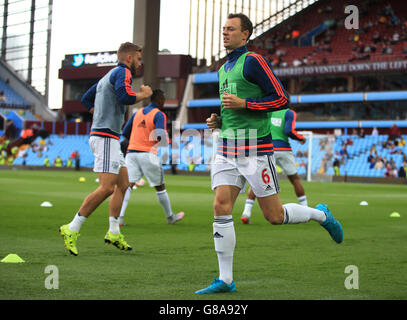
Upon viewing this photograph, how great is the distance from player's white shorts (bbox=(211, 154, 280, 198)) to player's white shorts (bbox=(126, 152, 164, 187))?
465 cm

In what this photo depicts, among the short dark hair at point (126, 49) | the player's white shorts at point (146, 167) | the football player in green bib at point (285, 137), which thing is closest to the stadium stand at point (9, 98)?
the football player in green bib at point (285, 137)

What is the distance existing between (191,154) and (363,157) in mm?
10735

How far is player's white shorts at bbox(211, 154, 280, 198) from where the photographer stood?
5.04 meters

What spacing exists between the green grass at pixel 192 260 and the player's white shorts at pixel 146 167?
0.72 meters

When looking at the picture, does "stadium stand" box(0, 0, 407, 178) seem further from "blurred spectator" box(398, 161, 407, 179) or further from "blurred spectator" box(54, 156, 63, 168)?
"blurred spectator" box(54, 156, 63, 168)

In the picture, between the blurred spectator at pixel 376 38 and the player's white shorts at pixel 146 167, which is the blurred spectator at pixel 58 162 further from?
the player's white shorts at pixel 146 167

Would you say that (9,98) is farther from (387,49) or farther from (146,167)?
(146,167)

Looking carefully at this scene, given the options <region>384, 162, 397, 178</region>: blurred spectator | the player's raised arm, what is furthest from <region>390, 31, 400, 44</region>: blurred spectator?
the player's raised arm

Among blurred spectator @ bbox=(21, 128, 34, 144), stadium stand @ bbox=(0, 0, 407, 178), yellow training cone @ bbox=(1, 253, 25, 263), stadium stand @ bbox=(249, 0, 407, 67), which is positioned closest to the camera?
yellow training cone @ bbox=(1, 253, 25, 263)

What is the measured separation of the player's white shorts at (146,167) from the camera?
977 cm

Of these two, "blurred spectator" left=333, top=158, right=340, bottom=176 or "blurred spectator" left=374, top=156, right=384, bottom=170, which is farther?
"blurred spectator" left=333, top=158, right=340, bottom=176

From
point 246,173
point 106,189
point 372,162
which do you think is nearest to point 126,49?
point 106,189

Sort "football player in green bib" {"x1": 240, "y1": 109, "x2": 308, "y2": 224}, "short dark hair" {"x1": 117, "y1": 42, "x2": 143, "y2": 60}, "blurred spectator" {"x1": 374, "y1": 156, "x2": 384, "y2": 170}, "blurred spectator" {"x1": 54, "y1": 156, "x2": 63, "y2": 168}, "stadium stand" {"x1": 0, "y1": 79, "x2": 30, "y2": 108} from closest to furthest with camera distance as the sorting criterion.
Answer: "short dark hair" {"x1": 117, "y1": 42, "x2": 143, "y2": 60}
"football player in green bib" {"x1": 240, "y1": 109, "x2": 308, "y2": 224}
"blurred spectator" {"x1": 374, "y1": 156, "x2": 384, "y2": 170}
"blurred spectator" {"x1": 54, "y1": 156, "x2": 63, "y2": 168}
"stadium stand" {"x1": 0, "y1": 79, "x2": 30, "y2": 108}

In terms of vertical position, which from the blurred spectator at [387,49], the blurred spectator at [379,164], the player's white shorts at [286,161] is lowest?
Result: the player's white shorts at [286,161]
